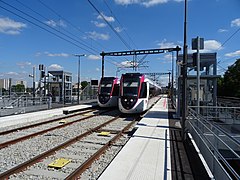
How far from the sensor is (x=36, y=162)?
20.9 feet

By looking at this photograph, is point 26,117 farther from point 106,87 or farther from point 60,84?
point 60,84

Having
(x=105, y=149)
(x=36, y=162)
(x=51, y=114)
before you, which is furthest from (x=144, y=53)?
(x=36, y=162)

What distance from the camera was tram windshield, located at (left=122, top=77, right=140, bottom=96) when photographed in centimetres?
1653

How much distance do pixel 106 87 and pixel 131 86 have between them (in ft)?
16.0

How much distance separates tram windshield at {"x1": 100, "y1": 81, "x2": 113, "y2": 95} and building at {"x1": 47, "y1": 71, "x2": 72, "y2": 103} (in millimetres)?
8564

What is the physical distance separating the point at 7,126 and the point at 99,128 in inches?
205

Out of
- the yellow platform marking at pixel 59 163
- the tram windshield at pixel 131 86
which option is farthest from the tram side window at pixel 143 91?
the yellow platform marking at pixel 59 163

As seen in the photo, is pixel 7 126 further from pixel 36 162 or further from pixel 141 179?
pixel 141 179

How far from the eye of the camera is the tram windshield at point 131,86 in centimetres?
1653

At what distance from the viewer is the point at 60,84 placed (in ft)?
99.8

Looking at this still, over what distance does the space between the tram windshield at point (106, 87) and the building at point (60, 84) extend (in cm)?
856

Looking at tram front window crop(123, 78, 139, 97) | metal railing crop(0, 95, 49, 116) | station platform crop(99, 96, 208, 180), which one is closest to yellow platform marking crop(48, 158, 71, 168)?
station platform crop(99, 96, 208, 180)

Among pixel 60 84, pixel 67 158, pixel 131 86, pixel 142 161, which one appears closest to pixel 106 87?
pixel 131 86

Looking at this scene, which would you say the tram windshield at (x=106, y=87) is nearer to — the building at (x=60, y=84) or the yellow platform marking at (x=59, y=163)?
the building at (x=60, y=84)
